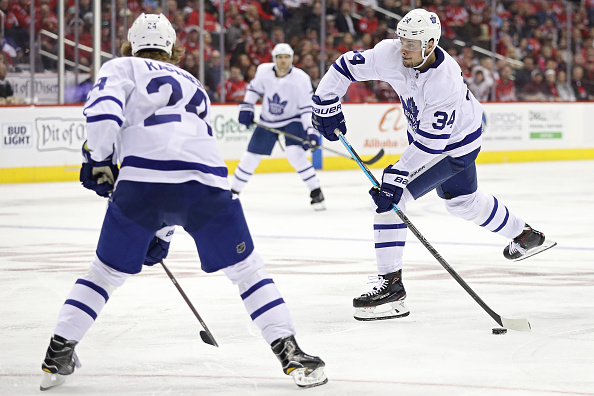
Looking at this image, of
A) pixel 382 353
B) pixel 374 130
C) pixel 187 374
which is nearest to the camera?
pixel 187 374

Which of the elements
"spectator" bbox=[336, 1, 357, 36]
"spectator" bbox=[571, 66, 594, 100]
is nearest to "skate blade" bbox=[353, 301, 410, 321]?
"spectator" bbox=[336, 1, 357, 36]

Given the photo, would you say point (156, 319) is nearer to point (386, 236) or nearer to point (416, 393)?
point (386, 236)

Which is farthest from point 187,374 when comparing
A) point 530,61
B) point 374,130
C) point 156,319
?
point 530,61

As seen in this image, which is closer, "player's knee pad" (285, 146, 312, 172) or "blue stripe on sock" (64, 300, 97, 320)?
"blue stripe on sock" (64, 300, 97, 320)

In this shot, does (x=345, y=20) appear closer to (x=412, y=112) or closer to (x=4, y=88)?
(x=4, y=88)

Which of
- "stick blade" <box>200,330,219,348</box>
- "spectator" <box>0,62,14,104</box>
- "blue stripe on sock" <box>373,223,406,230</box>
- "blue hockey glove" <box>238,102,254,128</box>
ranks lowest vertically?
"spectator" <box>0,62,14,104</box>

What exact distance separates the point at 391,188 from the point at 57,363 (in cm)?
153

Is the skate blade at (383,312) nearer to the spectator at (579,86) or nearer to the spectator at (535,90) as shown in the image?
the spectator at (535,90)

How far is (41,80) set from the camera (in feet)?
33.8

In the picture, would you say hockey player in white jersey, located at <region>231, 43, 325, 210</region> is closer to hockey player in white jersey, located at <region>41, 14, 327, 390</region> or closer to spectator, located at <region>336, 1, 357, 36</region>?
spectator, located at <region>336, 1, 357, 36</region>

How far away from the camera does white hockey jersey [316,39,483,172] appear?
3.81m

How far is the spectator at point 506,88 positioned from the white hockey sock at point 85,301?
1162 cm

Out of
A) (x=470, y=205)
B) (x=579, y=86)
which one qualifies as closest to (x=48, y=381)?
(x=470, y=205)

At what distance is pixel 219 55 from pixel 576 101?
5676 millimetres
